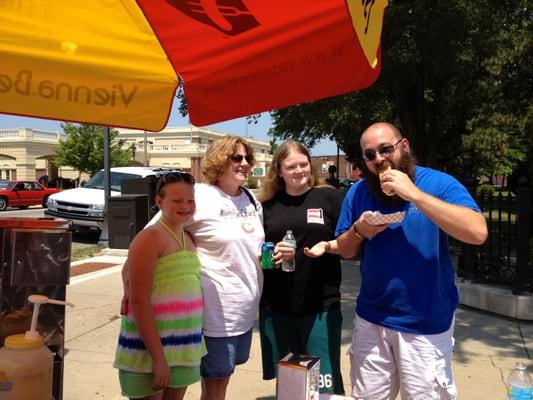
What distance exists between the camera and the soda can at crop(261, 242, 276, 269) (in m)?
2.59

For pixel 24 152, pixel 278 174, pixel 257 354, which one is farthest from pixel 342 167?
pixel 278 174

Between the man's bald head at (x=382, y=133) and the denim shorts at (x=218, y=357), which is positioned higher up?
the man's bald head at (x=382, y=133)

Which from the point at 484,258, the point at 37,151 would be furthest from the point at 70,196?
the point at 37,151

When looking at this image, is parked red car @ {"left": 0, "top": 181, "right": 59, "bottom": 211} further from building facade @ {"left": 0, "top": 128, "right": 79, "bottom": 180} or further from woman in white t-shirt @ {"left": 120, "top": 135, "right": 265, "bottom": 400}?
building facade @ {"left": 0, "top": 128, "right": 79, "bottom": 180}

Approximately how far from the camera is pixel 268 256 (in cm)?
260

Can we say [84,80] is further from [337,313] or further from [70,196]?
[70,196]

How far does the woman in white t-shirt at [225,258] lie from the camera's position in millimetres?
2570

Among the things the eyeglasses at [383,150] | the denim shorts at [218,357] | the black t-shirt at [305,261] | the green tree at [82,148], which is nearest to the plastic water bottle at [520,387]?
the black t-shirt at [305,261]

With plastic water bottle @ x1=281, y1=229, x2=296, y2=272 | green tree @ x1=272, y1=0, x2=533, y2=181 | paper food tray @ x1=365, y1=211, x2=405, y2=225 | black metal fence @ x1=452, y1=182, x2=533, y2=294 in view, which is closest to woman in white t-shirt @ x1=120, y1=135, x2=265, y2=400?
plastic water bottle @ x1=281, y1=229, x2=296, y2=272

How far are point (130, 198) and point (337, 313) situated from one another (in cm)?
697

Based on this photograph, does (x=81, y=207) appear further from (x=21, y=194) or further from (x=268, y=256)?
(x=21, y=194)

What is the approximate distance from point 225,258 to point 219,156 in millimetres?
567

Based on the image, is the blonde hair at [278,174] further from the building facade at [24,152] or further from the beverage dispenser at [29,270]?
the building facade at [24,152]

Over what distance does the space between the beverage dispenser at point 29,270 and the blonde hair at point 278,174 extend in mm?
1267
